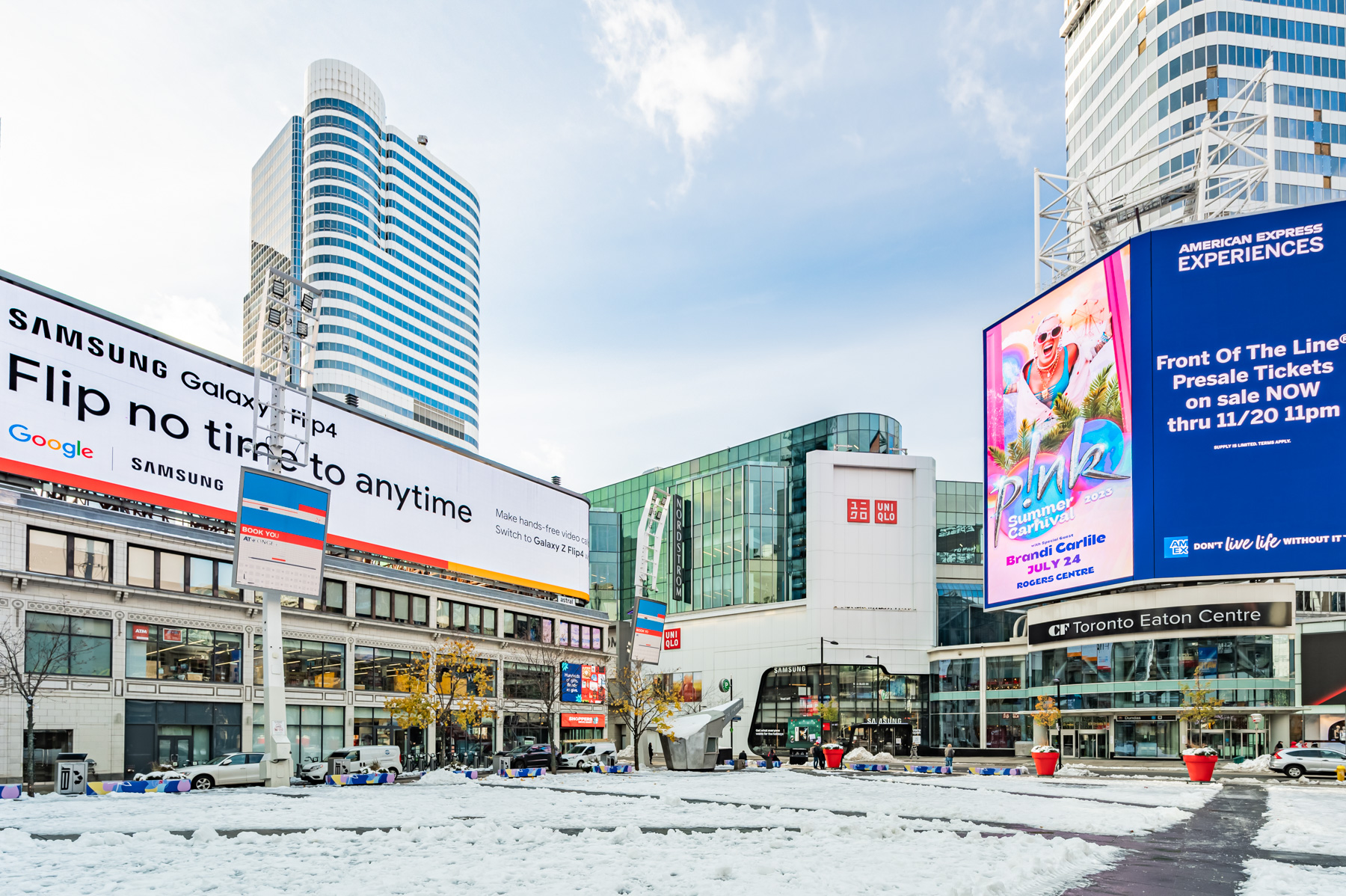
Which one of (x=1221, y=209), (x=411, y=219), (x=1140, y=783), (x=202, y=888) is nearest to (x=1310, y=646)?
(x=1221, y=209)

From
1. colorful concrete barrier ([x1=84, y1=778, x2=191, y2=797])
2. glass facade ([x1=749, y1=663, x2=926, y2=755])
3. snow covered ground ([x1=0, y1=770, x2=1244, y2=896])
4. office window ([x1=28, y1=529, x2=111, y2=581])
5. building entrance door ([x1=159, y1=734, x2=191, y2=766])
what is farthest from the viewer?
glass facade ([x1=749, y1=663, x2=926, y2=755])

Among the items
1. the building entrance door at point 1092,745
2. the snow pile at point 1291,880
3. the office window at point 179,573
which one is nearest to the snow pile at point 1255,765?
the building entrance door at point 1092,745

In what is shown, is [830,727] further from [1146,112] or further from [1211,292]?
[1146,112]

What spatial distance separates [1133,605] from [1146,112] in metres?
60.7

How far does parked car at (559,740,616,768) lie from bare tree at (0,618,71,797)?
26.0 metres

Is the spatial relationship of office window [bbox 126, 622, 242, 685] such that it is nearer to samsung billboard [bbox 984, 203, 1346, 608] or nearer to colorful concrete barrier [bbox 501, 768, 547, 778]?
colorful concrete barrier [bbox 501, 768, 547, 778]

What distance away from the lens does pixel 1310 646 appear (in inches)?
2704

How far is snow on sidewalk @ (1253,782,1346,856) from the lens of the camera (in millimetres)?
18469

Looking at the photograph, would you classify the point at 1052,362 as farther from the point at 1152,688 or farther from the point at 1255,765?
the point at 1255,765

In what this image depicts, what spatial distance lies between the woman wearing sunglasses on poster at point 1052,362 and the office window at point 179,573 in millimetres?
50948

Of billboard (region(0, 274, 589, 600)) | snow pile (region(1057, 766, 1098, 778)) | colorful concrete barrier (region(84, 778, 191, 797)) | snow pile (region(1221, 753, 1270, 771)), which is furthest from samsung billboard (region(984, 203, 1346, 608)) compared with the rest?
colorful concrete barrier (region(84, 778, 191, 797))

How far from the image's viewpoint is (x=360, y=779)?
39.3 metres

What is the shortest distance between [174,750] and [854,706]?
6617cm

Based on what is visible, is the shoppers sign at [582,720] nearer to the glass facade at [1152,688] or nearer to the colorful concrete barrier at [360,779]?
the glass facade at [1152,688]
